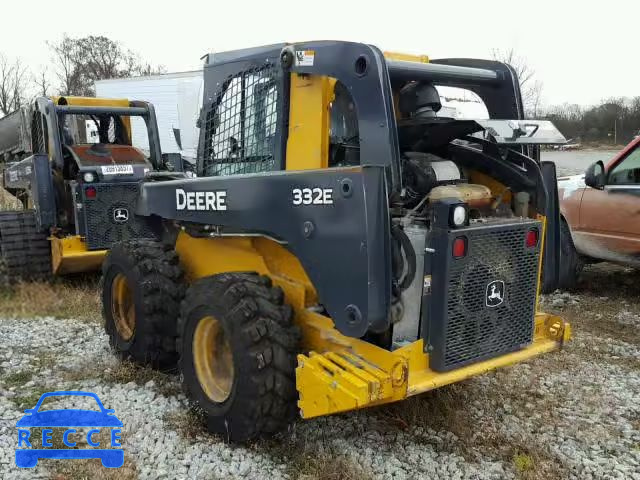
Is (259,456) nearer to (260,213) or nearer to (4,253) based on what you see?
(260,213)

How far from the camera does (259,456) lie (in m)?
3.31

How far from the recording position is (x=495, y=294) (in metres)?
3.24

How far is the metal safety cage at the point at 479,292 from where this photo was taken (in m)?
3.00

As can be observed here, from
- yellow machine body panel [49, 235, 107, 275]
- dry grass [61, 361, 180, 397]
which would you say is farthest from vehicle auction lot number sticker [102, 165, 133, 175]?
dry grass [61, 361, 180, 397]

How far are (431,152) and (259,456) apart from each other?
2.01 metres

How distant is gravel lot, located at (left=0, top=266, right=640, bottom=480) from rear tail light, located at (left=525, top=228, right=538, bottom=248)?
1138 mm

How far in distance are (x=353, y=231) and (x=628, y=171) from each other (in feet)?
14.9

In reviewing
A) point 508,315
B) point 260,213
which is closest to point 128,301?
point 260,213

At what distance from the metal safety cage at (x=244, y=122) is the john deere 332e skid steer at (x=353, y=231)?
1 cm

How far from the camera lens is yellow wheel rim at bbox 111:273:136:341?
15.3 feet

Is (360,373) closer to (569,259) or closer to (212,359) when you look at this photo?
(212,359)

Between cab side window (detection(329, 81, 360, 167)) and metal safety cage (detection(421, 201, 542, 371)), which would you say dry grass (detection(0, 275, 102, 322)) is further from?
metal safety cage (detection(421, 201, 542, 371))

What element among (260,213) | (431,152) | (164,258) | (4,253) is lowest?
(4,253)

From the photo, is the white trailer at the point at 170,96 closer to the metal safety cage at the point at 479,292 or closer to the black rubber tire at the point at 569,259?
the black rubber tire at the point at 569,259
